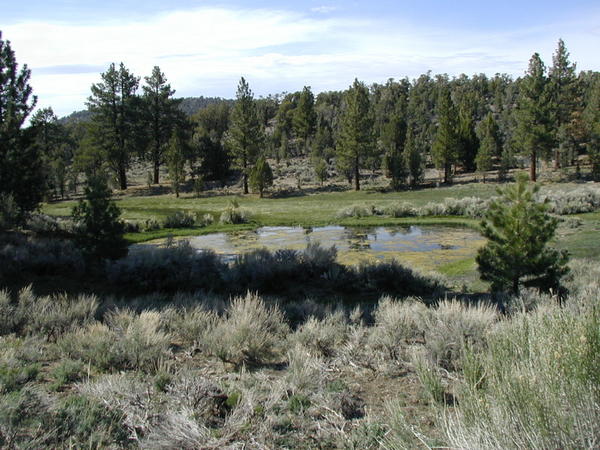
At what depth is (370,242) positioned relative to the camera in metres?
22.5

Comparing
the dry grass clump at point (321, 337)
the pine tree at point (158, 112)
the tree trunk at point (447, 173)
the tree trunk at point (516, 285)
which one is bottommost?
the tree trunk at point (516, 285)

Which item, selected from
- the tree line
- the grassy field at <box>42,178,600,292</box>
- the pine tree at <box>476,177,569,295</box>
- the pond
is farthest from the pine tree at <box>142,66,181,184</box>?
the pine tree at <box>476,177,569,295</box>

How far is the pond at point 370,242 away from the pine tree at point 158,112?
37.9 metres

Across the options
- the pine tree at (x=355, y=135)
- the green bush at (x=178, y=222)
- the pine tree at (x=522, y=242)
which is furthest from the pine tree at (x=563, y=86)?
the pine tree at (x=522, y=242)

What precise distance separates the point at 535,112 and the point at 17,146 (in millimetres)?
41992

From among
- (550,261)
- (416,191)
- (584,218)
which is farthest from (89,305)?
(416,191)

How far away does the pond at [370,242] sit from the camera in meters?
18.6

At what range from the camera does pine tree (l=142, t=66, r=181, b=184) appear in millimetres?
61188

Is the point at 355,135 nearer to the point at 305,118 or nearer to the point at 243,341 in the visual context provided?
the point at 305,118

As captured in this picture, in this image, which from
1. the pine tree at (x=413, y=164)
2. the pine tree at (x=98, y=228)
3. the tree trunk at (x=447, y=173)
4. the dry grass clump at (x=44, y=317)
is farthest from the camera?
the tree trunk at (x=447, y=173)

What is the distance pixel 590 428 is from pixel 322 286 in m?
9.91

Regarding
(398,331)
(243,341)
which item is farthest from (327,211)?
(243,341)

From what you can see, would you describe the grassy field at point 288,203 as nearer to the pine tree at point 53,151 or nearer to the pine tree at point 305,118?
the pine tree at point 53,151

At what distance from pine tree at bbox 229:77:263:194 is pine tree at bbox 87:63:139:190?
1316 centimetres
